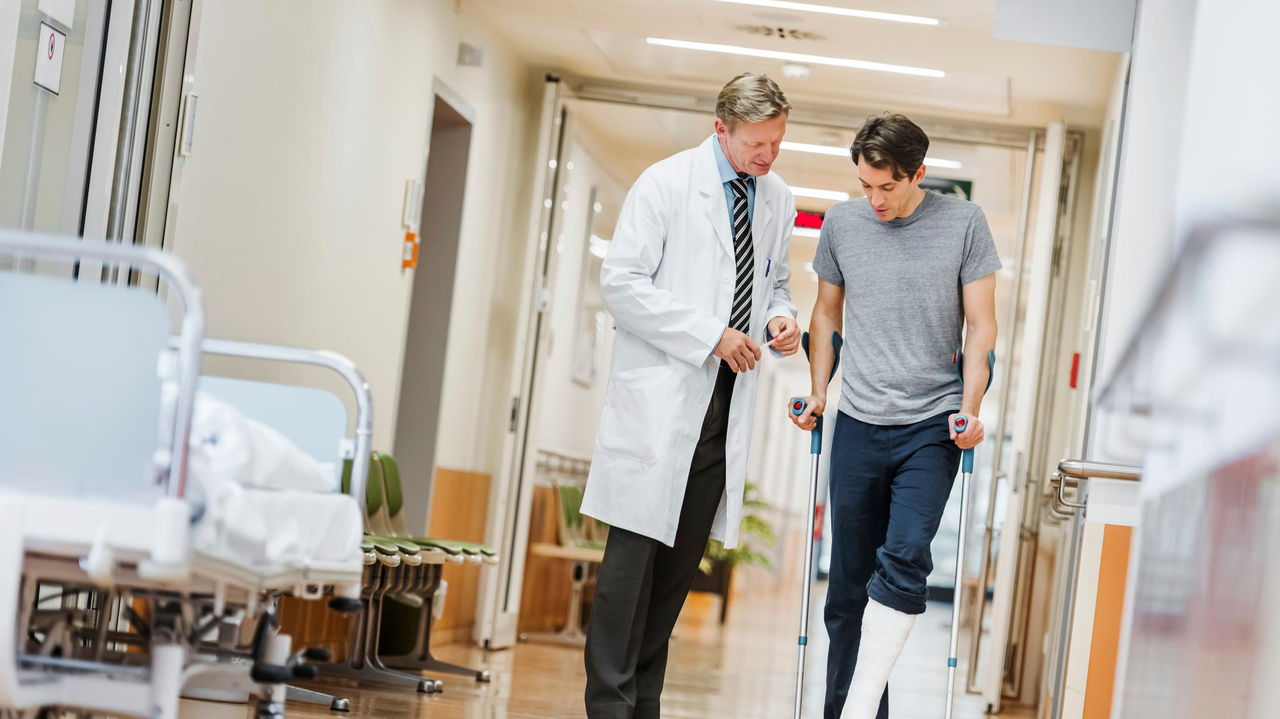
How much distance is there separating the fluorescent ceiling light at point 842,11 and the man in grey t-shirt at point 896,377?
98.5 inches

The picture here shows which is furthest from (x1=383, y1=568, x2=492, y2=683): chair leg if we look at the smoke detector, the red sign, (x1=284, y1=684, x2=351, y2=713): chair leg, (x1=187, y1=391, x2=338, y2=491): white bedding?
the red sign

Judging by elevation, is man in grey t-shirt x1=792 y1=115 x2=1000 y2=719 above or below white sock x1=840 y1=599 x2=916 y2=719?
above

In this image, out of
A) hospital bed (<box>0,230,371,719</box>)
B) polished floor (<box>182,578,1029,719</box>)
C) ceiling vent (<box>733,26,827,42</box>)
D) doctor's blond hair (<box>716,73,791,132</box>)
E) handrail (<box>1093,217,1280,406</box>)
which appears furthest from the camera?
ceiling vent (<box>733,26,827,42</box>)

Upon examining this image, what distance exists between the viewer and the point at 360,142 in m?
5.21

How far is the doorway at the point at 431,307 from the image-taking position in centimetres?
627

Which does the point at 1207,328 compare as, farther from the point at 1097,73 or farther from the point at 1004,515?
the point at 1004,515

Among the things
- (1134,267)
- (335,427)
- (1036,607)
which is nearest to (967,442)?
(1134,267)

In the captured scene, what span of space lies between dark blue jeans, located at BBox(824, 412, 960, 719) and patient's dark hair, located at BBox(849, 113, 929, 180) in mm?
568

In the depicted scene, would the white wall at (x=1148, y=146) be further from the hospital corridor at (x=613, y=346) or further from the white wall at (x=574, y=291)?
the white wall at (x=574, y=291)

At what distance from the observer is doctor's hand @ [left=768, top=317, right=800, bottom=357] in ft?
10.4

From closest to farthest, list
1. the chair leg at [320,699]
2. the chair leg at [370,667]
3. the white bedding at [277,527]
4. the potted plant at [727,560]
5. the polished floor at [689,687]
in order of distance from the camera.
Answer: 1. the white bedding at [277,527]
2. the chair leg at [320,699]
3. the polished floor at [689,687]
4. the chair leg at [370,667]
5. the potted plant at [727,560]

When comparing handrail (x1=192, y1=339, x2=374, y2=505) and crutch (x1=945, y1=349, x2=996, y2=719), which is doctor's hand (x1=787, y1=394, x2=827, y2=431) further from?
handrail (x1=192, y1=339, x2=374, y2=505)

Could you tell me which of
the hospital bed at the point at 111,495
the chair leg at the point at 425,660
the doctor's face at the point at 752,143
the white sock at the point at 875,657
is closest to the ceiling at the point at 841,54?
the doctor's face at the point at 752,143

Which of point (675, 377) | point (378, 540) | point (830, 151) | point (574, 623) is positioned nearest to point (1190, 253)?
point (675, 377)
